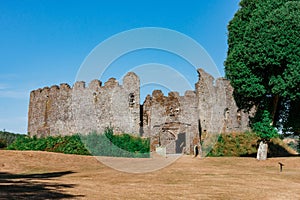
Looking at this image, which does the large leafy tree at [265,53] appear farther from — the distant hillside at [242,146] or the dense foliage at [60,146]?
the dense foliage at [60,146]

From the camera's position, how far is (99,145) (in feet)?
81.5

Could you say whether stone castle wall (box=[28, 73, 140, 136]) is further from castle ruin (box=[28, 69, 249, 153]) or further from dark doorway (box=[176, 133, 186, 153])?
dark doorway (box=[176, 133, 186, 153])

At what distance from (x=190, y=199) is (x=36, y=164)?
37.0 feet

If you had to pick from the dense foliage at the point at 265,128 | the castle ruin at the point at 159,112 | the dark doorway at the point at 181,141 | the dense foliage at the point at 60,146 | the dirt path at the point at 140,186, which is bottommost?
the dirt path at the point at 140,186

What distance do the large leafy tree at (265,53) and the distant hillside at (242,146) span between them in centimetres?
531

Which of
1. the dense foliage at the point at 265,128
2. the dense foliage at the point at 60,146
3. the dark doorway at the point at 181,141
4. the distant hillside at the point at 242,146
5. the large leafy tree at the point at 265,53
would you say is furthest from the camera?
the dark doorway at the point at 181,141

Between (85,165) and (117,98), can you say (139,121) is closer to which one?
(117,98)

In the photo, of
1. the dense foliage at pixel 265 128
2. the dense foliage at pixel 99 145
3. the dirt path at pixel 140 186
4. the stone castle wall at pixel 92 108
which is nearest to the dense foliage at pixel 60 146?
the dense foliage at pixel 99 145

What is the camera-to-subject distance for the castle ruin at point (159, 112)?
30.7 metres

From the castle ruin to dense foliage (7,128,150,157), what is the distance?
8.08 feet

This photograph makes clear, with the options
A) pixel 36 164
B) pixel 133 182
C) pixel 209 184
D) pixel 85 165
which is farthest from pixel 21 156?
pixel 209 184

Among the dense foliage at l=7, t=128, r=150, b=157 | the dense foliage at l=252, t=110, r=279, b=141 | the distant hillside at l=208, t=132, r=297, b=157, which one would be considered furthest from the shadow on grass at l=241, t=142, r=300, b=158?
the dense foliage at l=7, t=128, r=150, b=157

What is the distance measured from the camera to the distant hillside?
26484 millimetres

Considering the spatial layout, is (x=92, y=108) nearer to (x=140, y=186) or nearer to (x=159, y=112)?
(x=159, y=112)
